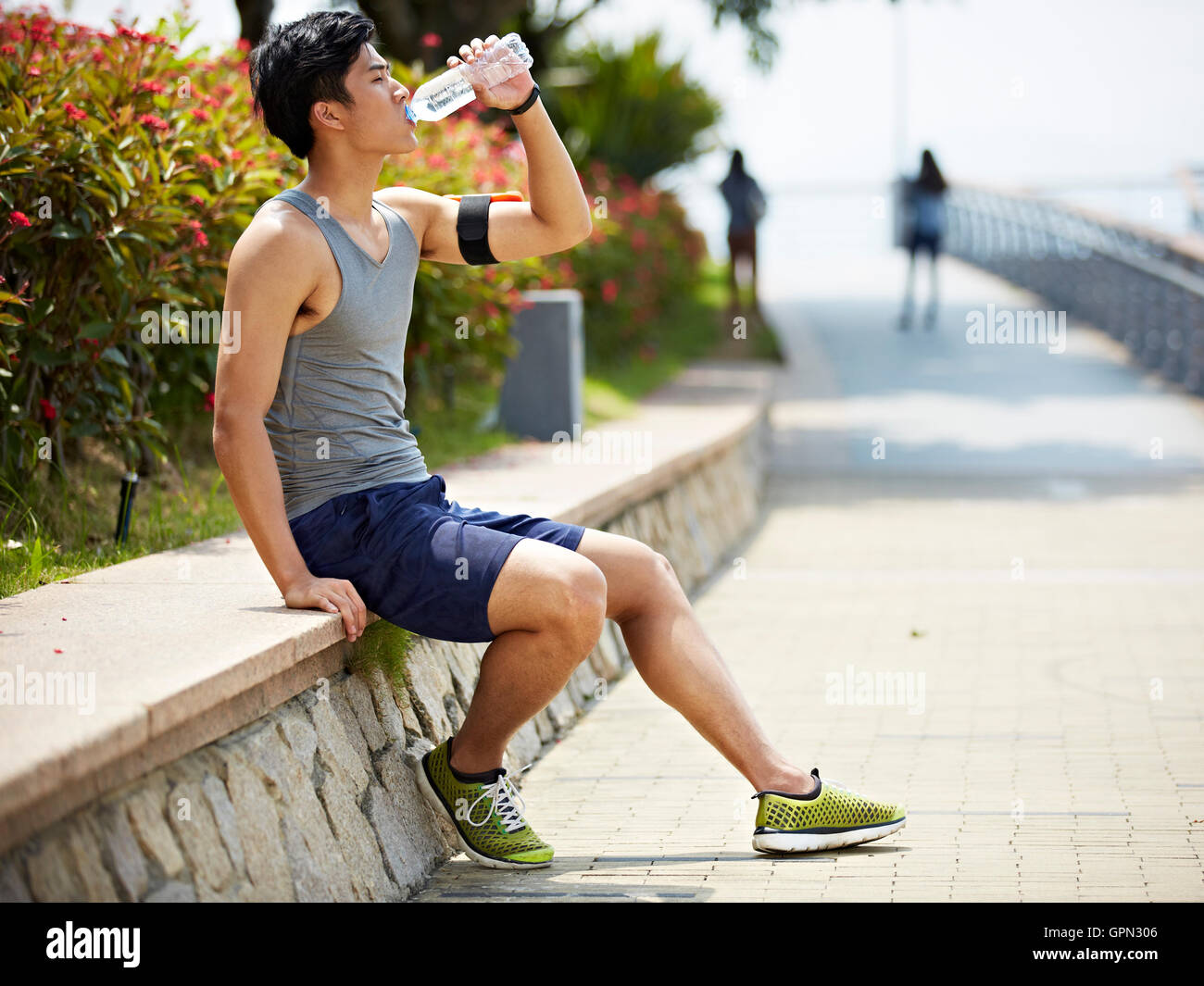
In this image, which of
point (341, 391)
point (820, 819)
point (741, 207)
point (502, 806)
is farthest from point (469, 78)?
point (741, 207)

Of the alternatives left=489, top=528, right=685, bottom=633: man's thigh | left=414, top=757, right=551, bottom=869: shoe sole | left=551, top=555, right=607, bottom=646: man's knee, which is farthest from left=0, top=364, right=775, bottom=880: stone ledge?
left=551, top=555, right=607, bottom=646: man's knee

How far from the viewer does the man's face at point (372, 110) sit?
12.0 ft

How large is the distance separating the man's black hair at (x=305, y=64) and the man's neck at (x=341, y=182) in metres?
0.09

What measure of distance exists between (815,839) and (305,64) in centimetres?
222

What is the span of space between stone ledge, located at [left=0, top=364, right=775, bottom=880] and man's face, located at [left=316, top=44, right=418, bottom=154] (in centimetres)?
115

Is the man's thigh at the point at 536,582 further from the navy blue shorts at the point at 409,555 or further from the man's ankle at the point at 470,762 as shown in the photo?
the man's ankle at the point at 470,762

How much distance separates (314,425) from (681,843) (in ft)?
4.60

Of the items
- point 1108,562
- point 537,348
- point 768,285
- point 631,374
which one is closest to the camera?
point 1108,562

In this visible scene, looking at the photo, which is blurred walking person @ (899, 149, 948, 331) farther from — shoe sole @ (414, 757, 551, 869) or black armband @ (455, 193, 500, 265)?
shoe sole @ (414, 757, 551, 869)

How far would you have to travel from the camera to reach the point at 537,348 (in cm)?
873

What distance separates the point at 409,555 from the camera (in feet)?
11.6

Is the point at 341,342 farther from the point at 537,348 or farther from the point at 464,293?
the point at 537,348

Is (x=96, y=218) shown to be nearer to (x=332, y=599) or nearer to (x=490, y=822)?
(x=332, y=599)
